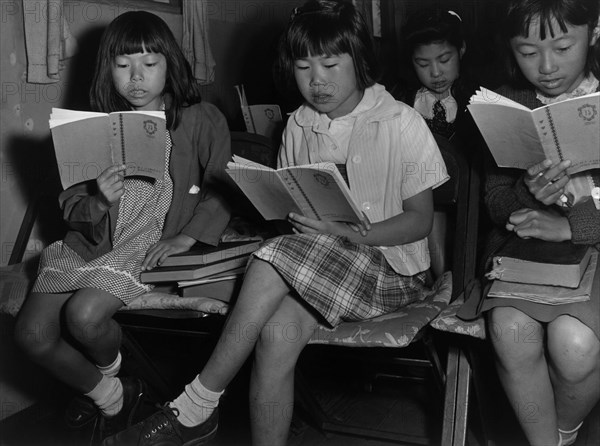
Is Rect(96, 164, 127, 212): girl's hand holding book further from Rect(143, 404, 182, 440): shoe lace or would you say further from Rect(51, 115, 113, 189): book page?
Rect(143, 404, 182, 440): shoe lace

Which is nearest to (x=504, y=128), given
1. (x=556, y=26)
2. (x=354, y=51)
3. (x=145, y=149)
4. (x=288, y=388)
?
(x=556, y=26)

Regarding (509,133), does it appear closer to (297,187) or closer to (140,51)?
(297,187)

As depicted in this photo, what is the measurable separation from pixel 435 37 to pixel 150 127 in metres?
1.32

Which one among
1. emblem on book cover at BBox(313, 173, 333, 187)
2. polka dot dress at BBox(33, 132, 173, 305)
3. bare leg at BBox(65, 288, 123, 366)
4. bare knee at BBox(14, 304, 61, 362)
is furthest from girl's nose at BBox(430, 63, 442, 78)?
bare knee at BBox(14, 304, 61, 362)

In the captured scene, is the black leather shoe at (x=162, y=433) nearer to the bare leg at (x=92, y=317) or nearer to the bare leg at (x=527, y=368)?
the bare leg at (x=92, y=317)

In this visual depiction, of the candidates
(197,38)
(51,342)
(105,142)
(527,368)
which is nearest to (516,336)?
(527,368)

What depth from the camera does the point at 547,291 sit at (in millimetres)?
1336

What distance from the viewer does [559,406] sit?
140 centimetres

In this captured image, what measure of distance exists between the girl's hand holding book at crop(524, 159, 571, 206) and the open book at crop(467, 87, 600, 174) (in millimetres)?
14

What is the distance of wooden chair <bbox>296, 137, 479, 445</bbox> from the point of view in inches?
57.7

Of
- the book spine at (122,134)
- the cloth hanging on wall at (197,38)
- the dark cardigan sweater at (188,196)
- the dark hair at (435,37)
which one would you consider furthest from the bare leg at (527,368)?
the cloth hanging on wall at (197,38)

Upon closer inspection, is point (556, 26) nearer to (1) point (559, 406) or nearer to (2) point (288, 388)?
(1) point (559, 406)

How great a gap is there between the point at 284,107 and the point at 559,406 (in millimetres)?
2384

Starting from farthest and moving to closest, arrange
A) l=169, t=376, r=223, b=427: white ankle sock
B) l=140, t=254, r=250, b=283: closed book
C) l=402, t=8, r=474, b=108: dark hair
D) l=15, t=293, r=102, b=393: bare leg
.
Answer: l=402, t=8, r=474, b=108: dark hair
l=15, t=293, r=102, b=393: bare leg
l=140, t=254, r=250, b=283: closed book
l=169, t=376, r=223, b=427: white ankle sock
